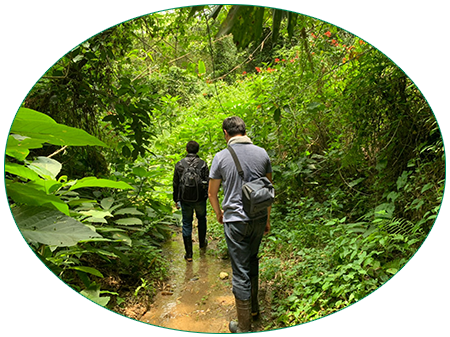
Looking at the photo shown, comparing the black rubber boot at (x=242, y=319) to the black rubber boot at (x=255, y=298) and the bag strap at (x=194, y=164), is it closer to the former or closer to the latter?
the black rubber boot at (x=255, y=298)

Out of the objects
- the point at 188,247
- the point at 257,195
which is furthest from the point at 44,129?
the point at 188,247

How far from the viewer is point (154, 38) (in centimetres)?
175

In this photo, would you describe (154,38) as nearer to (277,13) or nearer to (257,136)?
(257,136)

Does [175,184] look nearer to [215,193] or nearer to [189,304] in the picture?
[215,193]

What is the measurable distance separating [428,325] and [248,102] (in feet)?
4.10

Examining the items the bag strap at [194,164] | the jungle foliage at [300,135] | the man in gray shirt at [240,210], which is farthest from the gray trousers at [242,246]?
the bag strap at [194,164]

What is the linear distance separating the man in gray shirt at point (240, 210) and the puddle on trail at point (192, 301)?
100mm

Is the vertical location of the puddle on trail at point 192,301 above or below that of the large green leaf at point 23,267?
below

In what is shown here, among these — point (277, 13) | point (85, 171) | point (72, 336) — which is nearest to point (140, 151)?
point (85, 171)

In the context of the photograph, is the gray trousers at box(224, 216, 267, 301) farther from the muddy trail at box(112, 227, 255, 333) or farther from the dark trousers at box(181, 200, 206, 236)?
the dark trousers at box(181, 200, 206, 236)

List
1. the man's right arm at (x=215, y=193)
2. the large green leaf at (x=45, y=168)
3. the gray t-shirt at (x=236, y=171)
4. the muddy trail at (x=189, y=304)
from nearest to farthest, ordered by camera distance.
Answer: the large green leaf at (x=45, y=168) < the muddy trail at (x=189, y=304) < the gray t-shirt at (x=236, y=171) < the man's right arm at (x=215, y=193)

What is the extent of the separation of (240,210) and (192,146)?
2.16ft

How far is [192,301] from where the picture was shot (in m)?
1.29

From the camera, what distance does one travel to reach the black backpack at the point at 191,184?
202 cm
